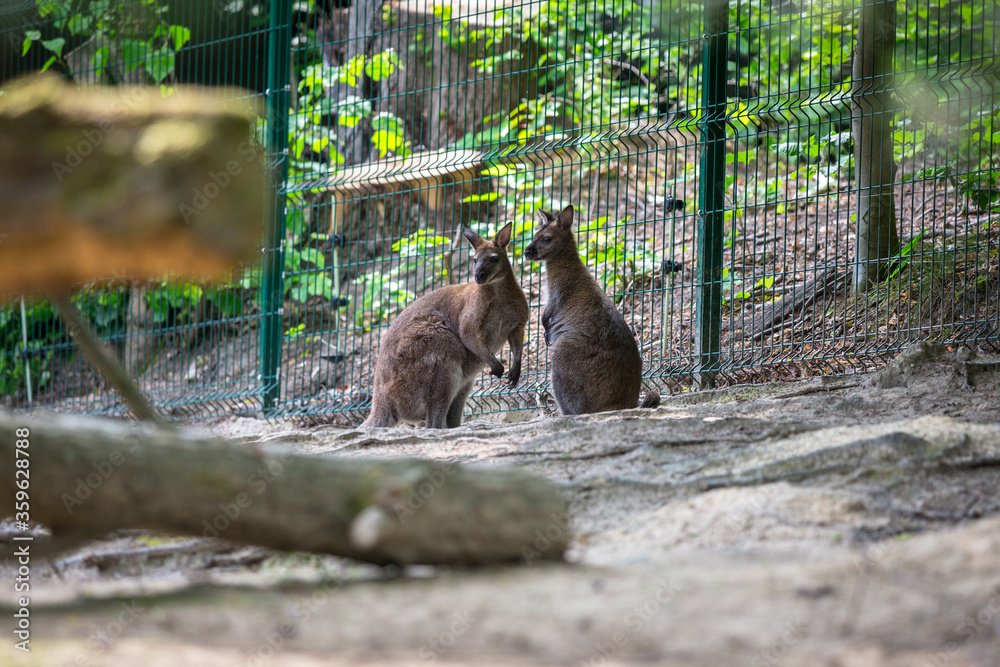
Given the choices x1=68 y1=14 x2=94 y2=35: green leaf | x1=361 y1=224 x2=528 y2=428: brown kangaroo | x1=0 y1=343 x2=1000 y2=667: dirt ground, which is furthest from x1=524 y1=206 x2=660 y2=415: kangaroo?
x1=68 y1=14 x2=94 y2=35: green leaf

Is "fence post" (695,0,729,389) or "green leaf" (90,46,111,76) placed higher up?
"green leaf" (90,46,111,76)

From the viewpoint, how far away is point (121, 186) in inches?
131

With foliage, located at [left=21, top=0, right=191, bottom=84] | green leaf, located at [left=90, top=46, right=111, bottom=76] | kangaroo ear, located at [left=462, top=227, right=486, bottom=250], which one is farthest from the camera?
green leaf, located at [left=90, top=46, right=111, bottom=76]

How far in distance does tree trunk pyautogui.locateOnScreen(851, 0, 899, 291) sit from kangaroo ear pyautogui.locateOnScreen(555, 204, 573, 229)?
2.08m

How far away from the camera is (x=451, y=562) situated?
A: 3146mm

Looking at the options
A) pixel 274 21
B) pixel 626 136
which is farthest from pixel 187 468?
pixel 274 21

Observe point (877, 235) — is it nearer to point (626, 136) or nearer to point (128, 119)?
point (626, 136)

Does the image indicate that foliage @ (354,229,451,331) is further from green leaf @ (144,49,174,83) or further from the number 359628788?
the number 359628788

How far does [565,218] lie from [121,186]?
15.3 feet

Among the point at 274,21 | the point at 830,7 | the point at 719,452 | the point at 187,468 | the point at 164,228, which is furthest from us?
the point at 274,21

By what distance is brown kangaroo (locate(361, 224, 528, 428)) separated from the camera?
23.6 feet

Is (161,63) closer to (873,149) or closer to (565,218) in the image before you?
(565,218)

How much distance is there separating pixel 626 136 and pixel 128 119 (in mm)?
4709

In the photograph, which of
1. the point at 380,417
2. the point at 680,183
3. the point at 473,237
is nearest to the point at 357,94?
the point at 680,183
